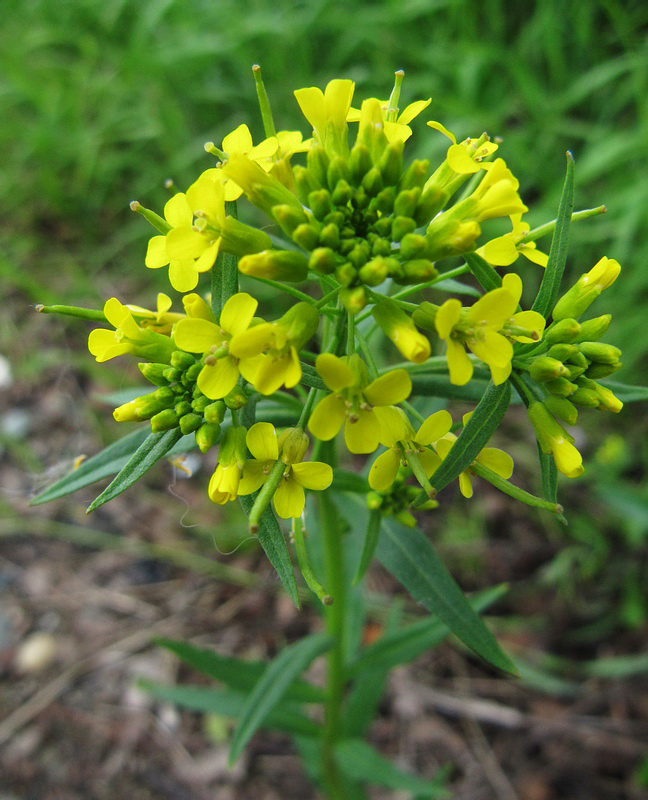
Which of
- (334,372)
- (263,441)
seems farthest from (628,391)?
(263,441)

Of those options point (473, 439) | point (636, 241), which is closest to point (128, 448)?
point (473, 439)

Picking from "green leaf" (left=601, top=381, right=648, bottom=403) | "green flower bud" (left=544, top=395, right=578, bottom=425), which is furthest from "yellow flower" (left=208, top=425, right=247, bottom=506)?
"green leaf" (left=601, top=381, right=648, bottom=403)

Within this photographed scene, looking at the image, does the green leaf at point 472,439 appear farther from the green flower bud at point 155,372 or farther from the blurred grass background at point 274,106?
the blurred grass background at point 274,106

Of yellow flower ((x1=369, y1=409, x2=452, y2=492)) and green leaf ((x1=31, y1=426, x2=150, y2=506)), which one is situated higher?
yellow flower ((x1=369, y1=409, x2=452, y2=492))

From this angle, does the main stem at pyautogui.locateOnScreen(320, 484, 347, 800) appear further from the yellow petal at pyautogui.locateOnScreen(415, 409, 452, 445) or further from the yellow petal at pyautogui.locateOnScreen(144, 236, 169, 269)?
the yellow petal at pyautogui.locateOnScreen(144, 236, 169, 269)

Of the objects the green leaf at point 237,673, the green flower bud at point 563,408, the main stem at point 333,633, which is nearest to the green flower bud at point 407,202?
the green flower bud at point 563,408

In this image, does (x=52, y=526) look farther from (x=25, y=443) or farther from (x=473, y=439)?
(x=473, y=439)

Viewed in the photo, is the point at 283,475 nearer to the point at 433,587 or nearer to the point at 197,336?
the point at 197,336
